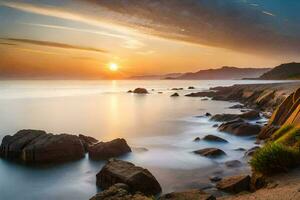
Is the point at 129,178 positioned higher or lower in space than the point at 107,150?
higher

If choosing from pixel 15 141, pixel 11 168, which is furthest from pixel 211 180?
pixel 15 141

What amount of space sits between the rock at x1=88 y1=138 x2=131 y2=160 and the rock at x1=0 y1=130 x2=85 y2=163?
0.82m

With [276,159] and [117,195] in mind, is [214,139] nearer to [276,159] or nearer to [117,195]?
[276,159]

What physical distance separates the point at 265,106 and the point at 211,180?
35.4 meters

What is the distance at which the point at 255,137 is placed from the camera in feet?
85.3

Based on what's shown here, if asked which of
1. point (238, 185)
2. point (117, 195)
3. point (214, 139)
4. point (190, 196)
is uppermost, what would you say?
point (117, 195)

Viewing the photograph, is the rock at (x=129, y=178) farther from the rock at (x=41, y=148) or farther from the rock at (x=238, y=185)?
the rock at (x=41, y=148)

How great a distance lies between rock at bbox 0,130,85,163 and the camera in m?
20.8

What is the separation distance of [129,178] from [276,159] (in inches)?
218

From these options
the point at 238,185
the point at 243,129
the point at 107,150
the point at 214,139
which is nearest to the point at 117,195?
the point at 238,185

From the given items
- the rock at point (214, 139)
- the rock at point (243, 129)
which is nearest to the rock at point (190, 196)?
the rock at point (214, 139)

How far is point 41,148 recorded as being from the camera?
2088 cm

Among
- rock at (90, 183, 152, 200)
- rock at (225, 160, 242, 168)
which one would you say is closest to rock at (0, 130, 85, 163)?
→ rock at (225, 160, 242, 168)

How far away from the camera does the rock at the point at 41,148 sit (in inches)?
817
